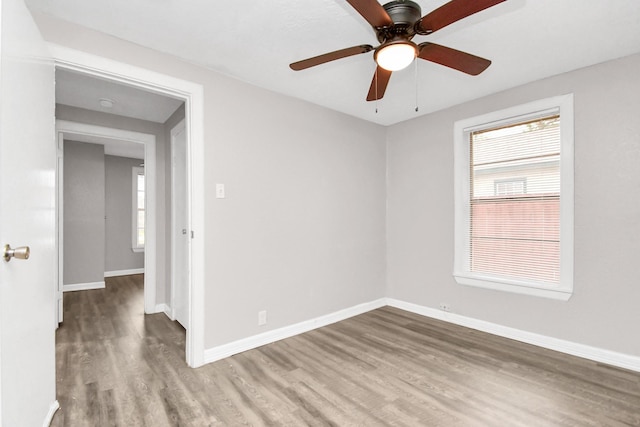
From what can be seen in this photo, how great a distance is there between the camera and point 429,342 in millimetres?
2912

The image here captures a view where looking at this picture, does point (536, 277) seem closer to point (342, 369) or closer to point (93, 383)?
point (342, 369)

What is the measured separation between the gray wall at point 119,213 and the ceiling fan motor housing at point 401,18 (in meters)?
6.32

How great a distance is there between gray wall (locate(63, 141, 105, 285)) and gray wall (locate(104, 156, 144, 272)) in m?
1.12

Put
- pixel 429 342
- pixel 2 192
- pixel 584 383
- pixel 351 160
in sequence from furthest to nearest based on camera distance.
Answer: pixel 351 160, pixel 429 342, pixel 584 383, pixel 2 192

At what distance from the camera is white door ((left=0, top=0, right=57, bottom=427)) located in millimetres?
1194

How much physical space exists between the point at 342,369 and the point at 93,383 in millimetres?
1803

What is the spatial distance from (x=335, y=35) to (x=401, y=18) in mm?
771

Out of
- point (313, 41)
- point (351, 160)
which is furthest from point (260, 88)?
point (351, 160)

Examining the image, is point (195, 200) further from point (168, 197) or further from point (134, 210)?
point (134, 210)

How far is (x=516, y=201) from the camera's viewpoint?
309 centimetres

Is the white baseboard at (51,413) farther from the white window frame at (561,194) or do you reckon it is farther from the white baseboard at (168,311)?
the white window frame at (561,194)

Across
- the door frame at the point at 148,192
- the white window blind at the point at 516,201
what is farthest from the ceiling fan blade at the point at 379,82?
the door frame at the point at 148,192

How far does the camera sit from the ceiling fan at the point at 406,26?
1306 mm

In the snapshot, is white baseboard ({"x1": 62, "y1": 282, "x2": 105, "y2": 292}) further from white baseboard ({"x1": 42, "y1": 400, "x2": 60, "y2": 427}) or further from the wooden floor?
white baseboard ({"x1": 42, "y1": 400, "x2": 60, "y2": 427})
